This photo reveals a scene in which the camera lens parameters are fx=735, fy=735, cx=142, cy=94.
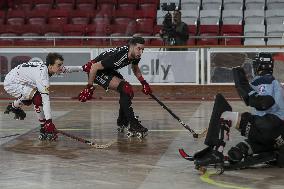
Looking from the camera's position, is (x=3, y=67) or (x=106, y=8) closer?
(x=3, y=67)

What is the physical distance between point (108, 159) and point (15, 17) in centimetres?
1562

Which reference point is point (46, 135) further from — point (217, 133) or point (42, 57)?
point (42, 57)

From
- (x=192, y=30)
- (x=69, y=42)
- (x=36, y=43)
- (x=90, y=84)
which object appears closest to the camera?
(x=90, y=84)

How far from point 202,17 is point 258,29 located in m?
1.91

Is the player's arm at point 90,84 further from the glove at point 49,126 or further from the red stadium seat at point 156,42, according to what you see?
the red stadium seat at point 156,42

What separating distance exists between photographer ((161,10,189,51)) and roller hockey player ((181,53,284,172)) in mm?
10950

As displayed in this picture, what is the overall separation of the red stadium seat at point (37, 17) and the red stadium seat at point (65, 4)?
78cm

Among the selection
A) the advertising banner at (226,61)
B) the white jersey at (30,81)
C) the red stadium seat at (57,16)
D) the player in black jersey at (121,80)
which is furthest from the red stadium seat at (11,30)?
the player in black jersey at (121,80)

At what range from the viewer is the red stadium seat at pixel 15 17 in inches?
968

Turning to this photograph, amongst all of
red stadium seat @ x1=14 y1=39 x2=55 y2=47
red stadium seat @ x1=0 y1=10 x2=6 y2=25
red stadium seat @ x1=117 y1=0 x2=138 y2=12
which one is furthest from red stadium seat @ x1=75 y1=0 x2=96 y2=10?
red stadium seat @ x1=14 y1=39 x2=55 y2=47

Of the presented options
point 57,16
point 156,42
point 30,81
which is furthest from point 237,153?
point 57,16

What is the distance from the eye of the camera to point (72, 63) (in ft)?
67.3

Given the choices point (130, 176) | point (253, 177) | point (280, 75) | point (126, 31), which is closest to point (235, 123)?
point (253, 177)

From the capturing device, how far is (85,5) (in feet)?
83.4
